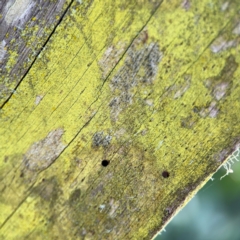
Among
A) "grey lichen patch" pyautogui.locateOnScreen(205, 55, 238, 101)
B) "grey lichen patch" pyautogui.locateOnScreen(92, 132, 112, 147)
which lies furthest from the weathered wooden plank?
"grey lichen patch" pyautogui.locateOnScreen(205, 55, 238, 101)

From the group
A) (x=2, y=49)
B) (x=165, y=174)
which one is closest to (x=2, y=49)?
(x=2, y=49)

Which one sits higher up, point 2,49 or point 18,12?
point 18,12

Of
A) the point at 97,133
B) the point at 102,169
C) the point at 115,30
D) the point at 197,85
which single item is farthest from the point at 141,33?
the point at 102,169

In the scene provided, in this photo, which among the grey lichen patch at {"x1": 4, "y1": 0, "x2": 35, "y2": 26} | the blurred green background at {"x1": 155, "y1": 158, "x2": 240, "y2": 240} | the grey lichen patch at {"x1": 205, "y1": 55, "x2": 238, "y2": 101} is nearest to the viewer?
the grey lichen patch at {"x1": 205, "y1": 55, "x2": 238, "y2": 101}

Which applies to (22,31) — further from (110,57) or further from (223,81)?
(223,81)

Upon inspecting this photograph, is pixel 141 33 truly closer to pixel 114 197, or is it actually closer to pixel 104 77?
pixel 104 77

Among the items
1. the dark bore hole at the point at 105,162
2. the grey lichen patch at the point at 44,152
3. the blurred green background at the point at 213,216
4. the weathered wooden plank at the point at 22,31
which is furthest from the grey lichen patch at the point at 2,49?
the blurred green background at the point at 213,216

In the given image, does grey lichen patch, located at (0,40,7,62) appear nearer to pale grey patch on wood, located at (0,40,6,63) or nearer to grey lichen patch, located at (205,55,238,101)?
pale grey patch on wood, located at (0,40,6,63)
